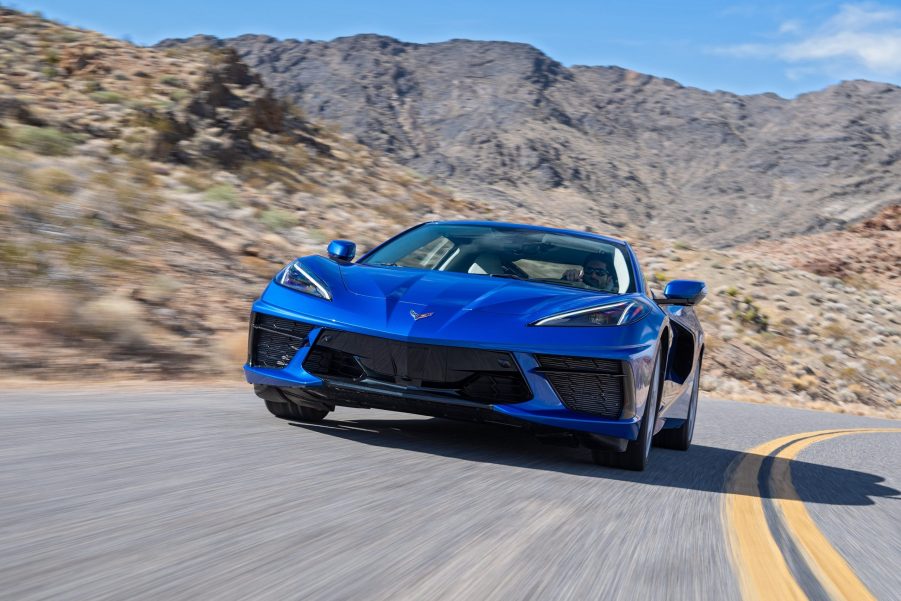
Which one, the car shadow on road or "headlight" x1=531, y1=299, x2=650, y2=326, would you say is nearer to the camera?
"headlight" x1=531, y1=299, x2=650, y2=326

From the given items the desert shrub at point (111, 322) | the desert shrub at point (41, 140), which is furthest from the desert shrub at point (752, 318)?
the desert shrub at point (111, 322)

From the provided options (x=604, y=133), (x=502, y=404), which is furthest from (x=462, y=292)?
(x=604, y=133)

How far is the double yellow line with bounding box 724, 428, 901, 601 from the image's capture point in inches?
130

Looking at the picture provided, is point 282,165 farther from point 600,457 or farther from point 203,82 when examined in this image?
point 600,457

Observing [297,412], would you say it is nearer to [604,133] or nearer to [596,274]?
[596,274]

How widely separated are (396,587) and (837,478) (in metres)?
4.56

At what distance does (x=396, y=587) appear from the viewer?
270 centimetres

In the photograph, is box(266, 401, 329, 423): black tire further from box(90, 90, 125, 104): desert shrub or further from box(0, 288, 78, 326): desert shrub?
box(90, 90, 125, 104): desert shrub

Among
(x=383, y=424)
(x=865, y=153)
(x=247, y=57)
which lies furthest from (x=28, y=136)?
(x=247, y=57)

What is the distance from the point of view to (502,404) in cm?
473

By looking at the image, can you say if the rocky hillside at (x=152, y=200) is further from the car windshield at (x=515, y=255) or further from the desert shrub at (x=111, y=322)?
the car windshield at (x=515, y=255)

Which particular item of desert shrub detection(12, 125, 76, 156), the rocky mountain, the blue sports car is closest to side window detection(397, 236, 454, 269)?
the blue sports car

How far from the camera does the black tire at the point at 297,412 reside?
5.51 m

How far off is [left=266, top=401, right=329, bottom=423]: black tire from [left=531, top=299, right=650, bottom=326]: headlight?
141 cm
